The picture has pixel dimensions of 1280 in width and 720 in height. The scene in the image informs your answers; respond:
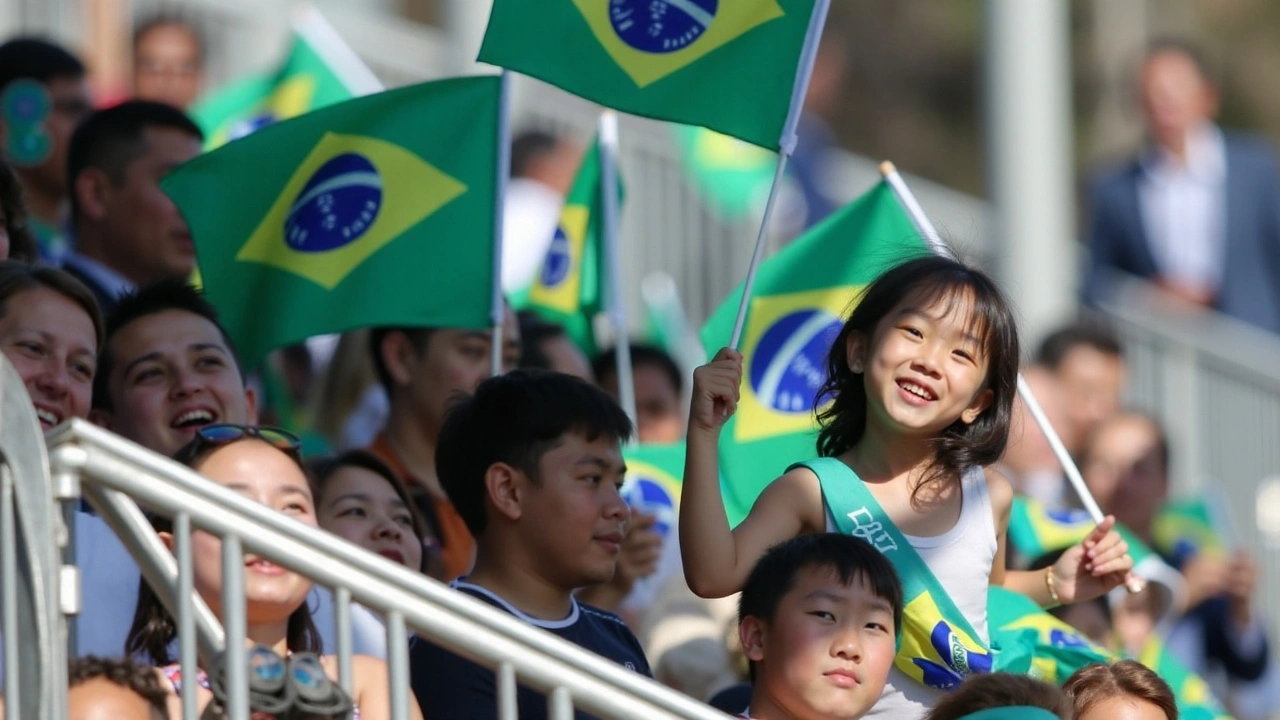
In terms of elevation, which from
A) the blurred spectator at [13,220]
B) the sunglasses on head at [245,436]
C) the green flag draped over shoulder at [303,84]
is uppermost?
the green flag draped over shoulder at [303,84]

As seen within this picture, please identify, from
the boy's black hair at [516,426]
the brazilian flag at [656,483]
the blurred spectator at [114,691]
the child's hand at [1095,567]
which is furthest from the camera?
the brazilian flag at [656,483]

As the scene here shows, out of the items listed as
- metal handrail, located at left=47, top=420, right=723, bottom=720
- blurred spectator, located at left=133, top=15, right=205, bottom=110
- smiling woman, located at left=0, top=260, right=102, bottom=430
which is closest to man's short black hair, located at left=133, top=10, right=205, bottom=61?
blurred spectator, located at left=133, top=15, right=205, bottom=110

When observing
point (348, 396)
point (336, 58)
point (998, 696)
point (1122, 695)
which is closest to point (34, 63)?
point (336, 58)

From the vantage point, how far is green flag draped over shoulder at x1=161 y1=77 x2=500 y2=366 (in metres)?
6.49

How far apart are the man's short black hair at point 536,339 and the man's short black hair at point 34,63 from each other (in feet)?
6.05

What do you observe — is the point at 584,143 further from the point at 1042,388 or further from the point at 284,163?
the point at 284,163

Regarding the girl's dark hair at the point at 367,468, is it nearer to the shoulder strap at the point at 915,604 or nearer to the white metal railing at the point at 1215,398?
the shoulder strap at the point at 915,604

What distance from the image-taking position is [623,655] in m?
5.08

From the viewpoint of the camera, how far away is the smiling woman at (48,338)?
5031mm

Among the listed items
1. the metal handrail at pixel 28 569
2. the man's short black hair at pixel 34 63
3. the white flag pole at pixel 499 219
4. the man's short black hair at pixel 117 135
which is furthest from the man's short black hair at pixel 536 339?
the metal handrail at pixel 28 569

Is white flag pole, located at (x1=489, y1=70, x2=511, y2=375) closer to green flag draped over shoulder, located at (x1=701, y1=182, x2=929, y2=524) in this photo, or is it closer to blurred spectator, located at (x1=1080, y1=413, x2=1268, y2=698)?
green flag draped over shoulder, located at (x1=701, y1=182, x2=929, y2=524)

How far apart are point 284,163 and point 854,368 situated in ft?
7.00

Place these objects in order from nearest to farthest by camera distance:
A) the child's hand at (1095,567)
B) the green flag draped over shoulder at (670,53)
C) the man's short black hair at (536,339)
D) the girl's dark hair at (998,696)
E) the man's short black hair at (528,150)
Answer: the girl's dark hair at (998,696) → the child's hand at (1095,567) → the green flag draped over shoulder at (670,53) → the man's short black hair at (536,339) → the man's short black hair at (528,150)

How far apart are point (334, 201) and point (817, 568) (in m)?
2.42
